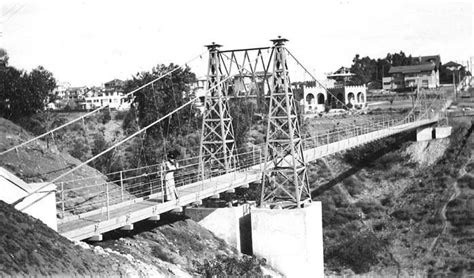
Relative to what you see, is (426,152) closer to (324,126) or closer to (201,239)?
(324,126)

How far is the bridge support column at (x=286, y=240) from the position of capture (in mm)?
21094

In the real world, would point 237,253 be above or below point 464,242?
above

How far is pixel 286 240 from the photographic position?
21.1 meters

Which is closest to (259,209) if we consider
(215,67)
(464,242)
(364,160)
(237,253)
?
(237,253)

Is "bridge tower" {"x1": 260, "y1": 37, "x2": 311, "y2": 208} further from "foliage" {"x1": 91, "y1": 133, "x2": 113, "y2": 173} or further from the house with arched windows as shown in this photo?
the house with arched windows

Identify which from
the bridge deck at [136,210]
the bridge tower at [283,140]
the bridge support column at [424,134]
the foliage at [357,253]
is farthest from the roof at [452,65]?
the bridge deck at [136,210]

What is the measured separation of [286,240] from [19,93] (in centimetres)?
1903

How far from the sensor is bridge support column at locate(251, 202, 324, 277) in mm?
21094

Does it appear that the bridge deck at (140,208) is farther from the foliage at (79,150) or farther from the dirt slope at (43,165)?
the foliage at (79,150)

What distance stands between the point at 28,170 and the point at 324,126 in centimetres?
2828

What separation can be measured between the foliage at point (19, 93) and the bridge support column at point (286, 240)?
57.6 ft

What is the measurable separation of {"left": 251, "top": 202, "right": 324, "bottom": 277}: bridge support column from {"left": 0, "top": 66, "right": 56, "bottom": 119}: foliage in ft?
57.6

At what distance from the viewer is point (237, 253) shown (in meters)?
21.1

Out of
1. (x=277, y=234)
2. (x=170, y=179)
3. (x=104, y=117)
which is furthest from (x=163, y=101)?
(x=170, y=179)
